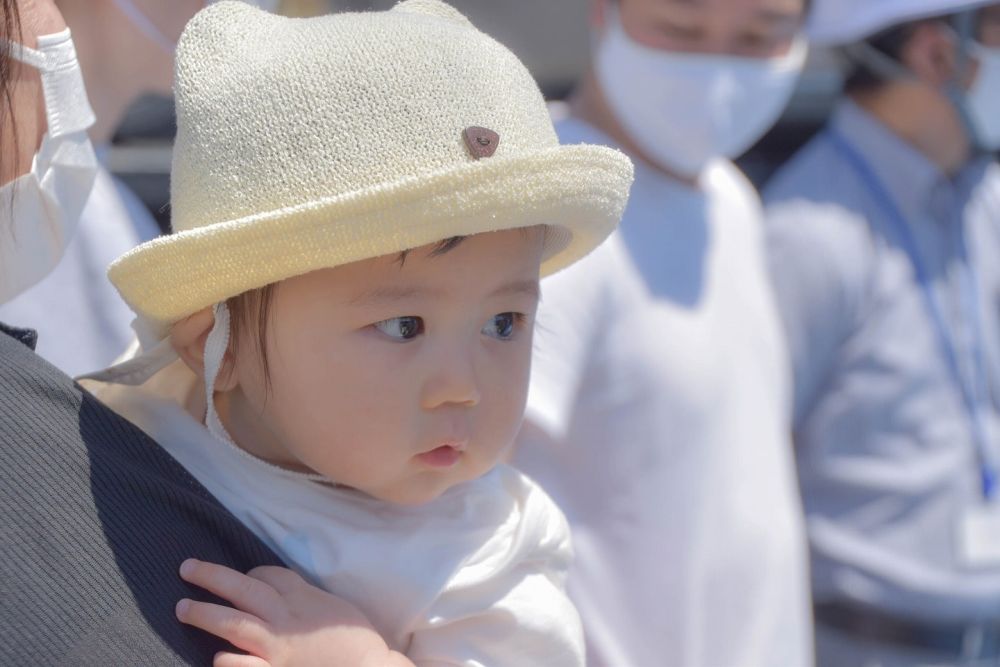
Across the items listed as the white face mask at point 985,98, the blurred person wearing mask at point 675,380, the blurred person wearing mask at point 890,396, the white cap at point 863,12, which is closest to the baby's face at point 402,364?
the blurred person wearing mask at point 675,380

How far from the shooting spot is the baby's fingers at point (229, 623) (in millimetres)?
1325

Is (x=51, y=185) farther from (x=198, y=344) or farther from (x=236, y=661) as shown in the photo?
(x=236, y=661)

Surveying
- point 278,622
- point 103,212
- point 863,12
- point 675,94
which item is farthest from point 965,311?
point 278,622

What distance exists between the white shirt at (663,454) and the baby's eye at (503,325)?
0.78 m

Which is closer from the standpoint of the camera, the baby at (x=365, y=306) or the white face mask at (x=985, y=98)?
the baby at (x=365, y=306)

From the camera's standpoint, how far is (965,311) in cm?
349

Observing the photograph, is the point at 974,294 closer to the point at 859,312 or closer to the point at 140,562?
the point at 859,312

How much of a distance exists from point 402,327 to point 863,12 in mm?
2527

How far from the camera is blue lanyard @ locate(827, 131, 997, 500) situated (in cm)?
344

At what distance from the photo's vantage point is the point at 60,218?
5.50ft

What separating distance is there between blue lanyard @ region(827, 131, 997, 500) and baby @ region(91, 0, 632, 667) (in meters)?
2.10

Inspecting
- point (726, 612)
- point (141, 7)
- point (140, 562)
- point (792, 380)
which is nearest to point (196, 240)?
point (140, 562)

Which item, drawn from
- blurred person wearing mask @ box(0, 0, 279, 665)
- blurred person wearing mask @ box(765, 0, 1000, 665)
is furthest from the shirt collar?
blurred person wearing mask @ box(0, 0, 279, 665)

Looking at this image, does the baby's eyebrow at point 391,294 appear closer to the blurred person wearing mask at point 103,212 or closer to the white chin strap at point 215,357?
the white chin strap at point 215,357
